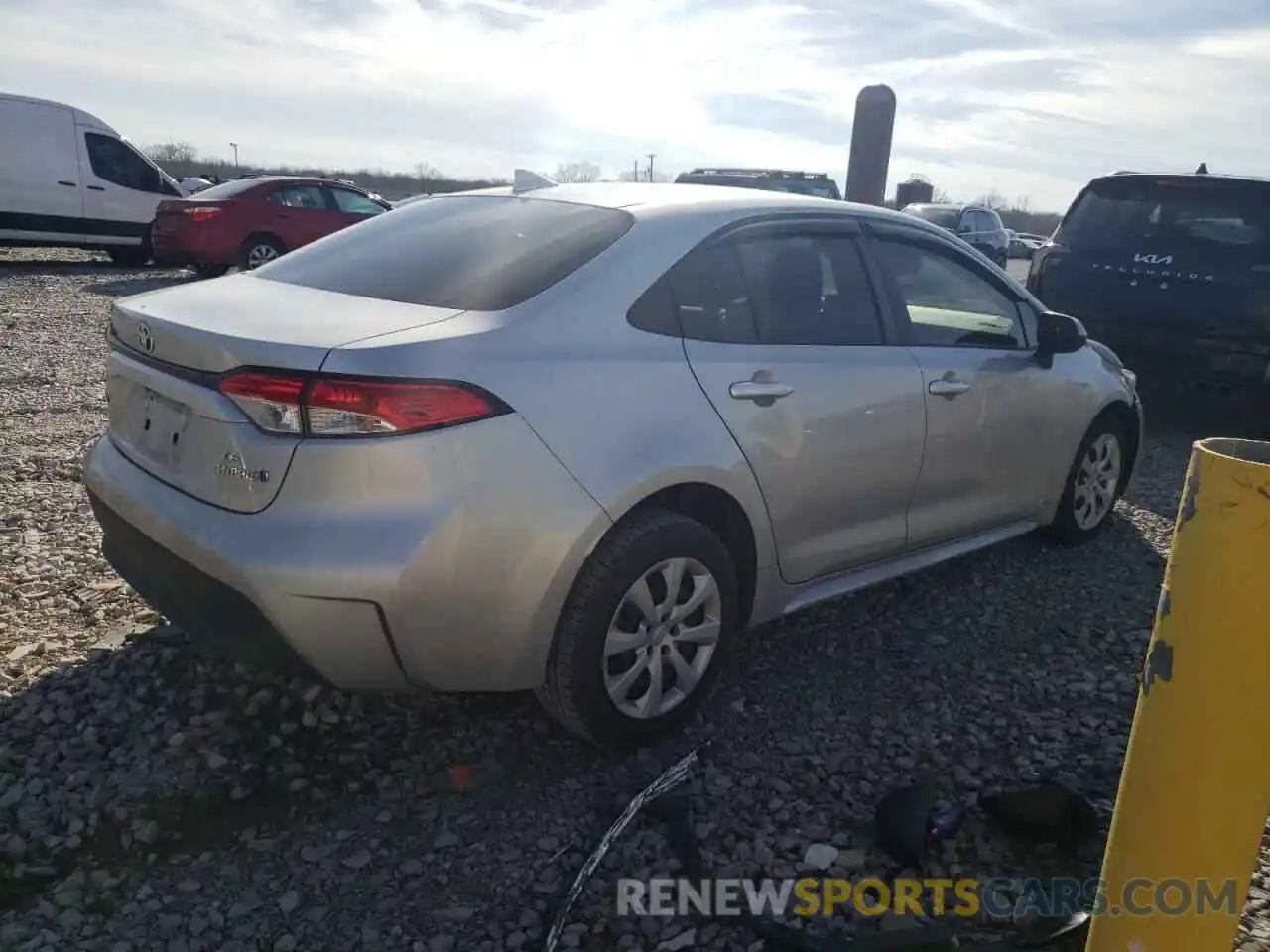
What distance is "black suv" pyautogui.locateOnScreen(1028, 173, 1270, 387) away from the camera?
255 inches

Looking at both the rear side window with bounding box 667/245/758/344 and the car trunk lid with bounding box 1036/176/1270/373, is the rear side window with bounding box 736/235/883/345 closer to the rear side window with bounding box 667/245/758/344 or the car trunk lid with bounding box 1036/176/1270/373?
the rear side window with bounding box 667/245/758/344

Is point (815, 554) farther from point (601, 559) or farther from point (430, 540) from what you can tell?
point (430, 540)

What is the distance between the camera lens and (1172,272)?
6766 millimetres

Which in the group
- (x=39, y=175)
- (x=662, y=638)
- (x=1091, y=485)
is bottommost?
(x=662, y=638)

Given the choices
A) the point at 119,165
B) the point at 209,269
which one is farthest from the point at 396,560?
the point at 119,165

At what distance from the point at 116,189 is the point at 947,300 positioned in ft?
46.1

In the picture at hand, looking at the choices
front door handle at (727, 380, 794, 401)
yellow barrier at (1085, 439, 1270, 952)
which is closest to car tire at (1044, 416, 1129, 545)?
front door handle at (727, 380, 794, 401)

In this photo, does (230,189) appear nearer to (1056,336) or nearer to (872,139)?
(872,139)

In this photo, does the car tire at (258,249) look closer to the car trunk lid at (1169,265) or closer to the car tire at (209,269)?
the car tire at (209,269)

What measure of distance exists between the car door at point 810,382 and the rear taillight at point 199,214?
11.6 m

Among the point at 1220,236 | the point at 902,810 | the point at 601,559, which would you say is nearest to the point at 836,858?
the point at 902,810

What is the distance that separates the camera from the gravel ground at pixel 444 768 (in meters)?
2.33

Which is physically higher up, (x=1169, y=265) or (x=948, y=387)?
(x=1169, y=265)

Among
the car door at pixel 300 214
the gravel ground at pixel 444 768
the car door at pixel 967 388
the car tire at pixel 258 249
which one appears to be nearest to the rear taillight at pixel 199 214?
the car tire at pixel 258 249
